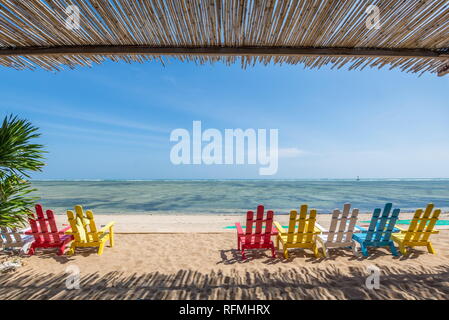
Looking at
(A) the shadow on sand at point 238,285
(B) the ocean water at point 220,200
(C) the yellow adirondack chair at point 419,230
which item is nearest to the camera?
(A) the shadow on sand at point 238,285

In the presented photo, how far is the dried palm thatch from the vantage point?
2141mm

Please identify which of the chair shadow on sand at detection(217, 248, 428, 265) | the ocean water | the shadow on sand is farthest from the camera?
the ocean water

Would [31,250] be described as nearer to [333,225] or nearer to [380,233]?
[333,225]

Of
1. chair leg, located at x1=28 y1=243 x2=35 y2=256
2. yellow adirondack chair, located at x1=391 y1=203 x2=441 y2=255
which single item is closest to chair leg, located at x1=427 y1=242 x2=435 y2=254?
yellow adirondack chair, located at x1=391 y1=203 x2=441 y2=255

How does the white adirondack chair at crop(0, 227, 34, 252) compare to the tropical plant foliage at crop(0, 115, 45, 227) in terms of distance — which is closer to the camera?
the tropical plant foliage at crop(0, 115, 45, 227)

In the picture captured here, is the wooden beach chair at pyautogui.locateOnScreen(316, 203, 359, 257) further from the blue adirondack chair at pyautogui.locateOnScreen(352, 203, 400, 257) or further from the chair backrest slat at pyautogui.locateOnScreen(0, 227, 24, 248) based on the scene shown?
the chair backrest slat at pyautogui.locateOnScreen(0, 227, 24, 248)

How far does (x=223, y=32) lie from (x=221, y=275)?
384 centimetres

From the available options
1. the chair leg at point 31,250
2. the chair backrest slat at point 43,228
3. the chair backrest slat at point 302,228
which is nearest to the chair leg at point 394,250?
the chair backrest slat at point 302,228

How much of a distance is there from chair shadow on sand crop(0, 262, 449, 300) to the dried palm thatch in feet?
10.9

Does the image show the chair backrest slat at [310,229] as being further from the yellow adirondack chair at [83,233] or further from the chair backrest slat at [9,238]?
the chair backrest slat at [9,238]

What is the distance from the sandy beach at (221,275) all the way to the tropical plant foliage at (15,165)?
1246 millimetres

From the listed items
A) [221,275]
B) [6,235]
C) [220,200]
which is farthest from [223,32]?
[220,200]

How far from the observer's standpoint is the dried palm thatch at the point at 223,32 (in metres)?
2.14
